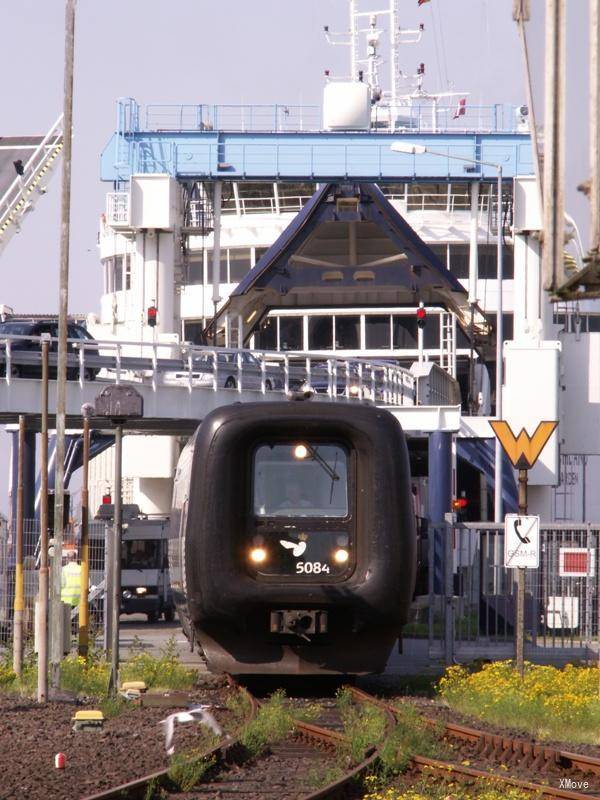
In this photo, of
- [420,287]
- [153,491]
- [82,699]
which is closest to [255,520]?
[82,699]

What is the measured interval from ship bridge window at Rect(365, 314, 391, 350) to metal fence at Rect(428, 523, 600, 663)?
3027 centimetres

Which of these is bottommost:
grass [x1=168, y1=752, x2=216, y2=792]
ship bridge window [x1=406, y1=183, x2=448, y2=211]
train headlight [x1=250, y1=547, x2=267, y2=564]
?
grass [x1=168, y1=752, x2=216, y2=792]

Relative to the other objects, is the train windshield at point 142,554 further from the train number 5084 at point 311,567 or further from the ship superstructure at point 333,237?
the train number 5084 at point 311,567

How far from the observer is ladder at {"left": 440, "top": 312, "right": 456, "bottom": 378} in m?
44.5

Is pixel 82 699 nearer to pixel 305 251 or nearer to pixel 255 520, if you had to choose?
pixel 255 520

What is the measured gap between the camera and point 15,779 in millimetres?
10469

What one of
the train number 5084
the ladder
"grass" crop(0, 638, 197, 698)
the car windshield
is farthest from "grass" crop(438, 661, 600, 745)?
the ladder

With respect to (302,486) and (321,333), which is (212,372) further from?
(321,333)

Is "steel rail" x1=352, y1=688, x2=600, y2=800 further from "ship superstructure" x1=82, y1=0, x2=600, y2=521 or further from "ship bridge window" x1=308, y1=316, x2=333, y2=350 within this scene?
"ship bridge window" x1=308, y1=316, x2=333, y2=350

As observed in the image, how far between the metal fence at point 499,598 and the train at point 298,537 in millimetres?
4202

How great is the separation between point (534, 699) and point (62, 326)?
666 centimetres

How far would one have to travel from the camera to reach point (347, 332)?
51.7 meters

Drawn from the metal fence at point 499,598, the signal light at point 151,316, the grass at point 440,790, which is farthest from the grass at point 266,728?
the signal light at point 151,316

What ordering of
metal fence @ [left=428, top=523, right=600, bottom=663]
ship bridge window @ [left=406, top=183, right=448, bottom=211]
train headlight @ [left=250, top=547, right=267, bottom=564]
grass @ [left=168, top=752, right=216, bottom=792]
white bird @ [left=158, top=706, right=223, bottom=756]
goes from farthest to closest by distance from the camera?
ship bridge window @ [left=406, top=183, right=448, bottom=211]
metal fence @ [left=428, top=523, right=600, bottom=663]
train headlight @ [left=250, top=547, right=267, bottom=564]
white bird @ [left=158, top=706, right=223, bottom=756]
grass @ [left=168, top=752, right=216, bottom=792]
